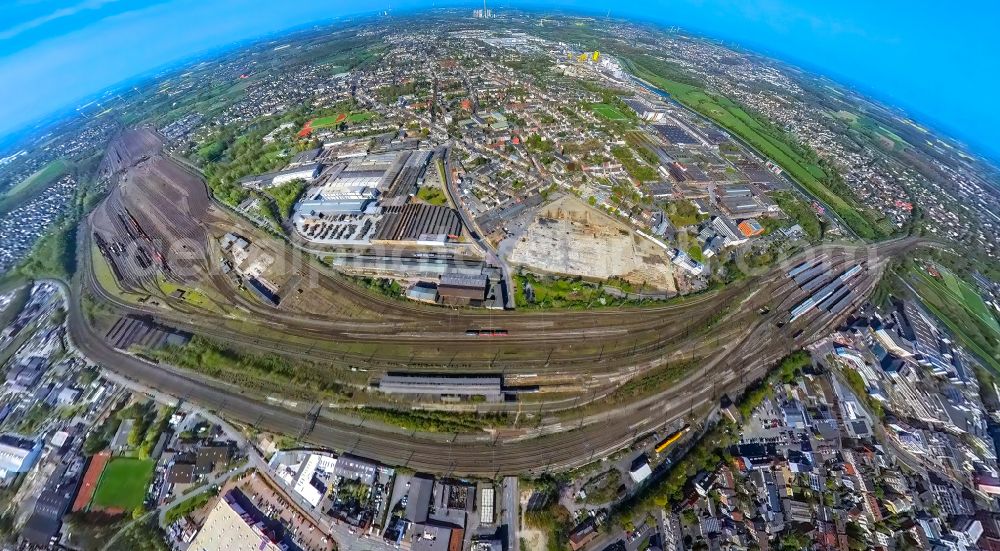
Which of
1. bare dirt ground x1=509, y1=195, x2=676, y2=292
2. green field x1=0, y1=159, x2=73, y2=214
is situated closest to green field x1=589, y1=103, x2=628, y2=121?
bare dirt ground x1=509, y1=195, x2=676, y2=292

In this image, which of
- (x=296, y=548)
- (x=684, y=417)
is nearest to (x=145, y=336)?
(x=296, y=548)

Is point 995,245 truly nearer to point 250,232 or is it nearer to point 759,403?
point 759,403

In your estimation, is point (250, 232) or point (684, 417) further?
point (250, 232)

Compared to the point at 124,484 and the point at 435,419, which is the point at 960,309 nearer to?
the point at 435,419

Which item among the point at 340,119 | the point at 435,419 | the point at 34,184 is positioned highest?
the point at 340,119

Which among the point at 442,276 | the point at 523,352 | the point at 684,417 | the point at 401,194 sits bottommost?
the point at 684,417

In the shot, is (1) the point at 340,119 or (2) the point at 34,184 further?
(1) the point at 340,119

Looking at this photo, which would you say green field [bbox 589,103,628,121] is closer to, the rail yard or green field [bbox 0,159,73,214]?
the rail yard

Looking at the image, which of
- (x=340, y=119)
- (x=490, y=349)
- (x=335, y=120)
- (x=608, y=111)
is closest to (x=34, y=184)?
(x=335, y=120)
